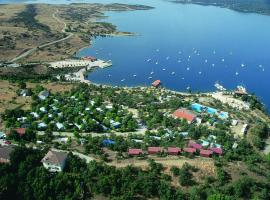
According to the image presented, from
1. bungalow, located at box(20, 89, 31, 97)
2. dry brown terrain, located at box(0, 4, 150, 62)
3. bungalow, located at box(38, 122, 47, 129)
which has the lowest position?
dry brown terrain, located at box(0, 4, 150, 62)

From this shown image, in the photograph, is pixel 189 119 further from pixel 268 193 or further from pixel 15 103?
pixel 15 103

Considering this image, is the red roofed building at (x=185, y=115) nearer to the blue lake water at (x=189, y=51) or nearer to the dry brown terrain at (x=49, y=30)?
the blue lake water at (x=189, y=51)

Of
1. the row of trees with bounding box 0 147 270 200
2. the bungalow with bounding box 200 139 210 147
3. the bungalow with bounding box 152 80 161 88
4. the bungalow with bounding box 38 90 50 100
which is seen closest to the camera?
the row of trees with bounding box 0 147 270 200

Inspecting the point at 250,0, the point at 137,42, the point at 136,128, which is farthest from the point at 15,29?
the point at 250,0

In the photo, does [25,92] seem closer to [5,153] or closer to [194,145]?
[5,153]

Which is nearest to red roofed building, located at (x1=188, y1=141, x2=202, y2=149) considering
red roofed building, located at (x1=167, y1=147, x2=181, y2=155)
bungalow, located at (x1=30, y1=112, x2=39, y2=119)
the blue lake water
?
red roofed building, located at (x1=167, y1=147, x2=181, y2=155)

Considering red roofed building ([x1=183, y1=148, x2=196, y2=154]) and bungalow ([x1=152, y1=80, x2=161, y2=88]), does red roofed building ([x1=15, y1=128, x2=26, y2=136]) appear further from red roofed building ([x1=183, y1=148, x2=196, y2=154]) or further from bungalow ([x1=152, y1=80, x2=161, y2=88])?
bungalow ([x1=152, y1=80, x2=161, y2=88])

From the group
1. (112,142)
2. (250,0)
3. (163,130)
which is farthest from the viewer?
(250,0)
